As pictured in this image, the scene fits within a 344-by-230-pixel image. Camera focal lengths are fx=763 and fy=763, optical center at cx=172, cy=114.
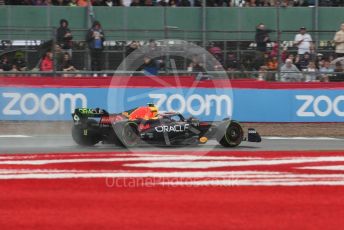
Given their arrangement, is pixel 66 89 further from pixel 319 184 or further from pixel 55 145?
pixel 319 184

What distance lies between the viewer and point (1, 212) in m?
8.21

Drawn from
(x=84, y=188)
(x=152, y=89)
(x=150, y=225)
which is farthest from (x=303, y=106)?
(x=150, y=225)

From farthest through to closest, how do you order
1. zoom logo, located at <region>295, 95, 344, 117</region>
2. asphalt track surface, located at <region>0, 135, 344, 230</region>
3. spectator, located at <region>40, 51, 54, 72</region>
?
spectator, located at <region>40, 51, 54, 72</region> < zoom logo, located at <region>295, 95, 344, 117</region> < asphalt track surface, located at <region>0, 135, 344, 230</region>

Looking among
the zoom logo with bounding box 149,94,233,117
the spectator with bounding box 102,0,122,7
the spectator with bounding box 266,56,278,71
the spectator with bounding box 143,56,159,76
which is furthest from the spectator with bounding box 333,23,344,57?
the spectator with bounding box 102,0,122,7

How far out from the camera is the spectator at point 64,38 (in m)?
19.5

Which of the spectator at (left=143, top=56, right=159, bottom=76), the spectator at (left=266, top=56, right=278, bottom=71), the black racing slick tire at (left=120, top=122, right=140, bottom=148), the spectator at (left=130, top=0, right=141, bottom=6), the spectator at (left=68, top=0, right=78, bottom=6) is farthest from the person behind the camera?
the spectator at (left=130, top=0, right=141, bottom=6)

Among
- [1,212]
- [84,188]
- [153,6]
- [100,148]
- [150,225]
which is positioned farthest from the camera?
[153,6]

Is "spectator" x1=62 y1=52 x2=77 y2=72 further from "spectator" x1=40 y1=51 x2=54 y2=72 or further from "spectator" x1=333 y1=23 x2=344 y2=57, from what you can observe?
"spectator" x1=333 y1=23 x2=344 y2=57

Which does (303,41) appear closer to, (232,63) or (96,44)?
(232,63)

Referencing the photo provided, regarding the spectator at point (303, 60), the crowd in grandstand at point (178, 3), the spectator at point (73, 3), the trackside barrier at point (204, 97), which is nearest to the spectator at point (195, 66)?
the trackside barrier at point (204, 97)

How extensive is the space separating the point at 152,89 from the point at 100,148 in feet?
15.4

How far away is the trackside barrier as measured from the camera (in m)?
18.7

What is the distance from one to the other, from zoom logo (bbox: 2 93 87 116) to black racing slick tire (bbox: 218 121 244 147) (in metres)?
5.07

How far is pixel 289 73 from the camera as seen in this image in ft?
65.5
